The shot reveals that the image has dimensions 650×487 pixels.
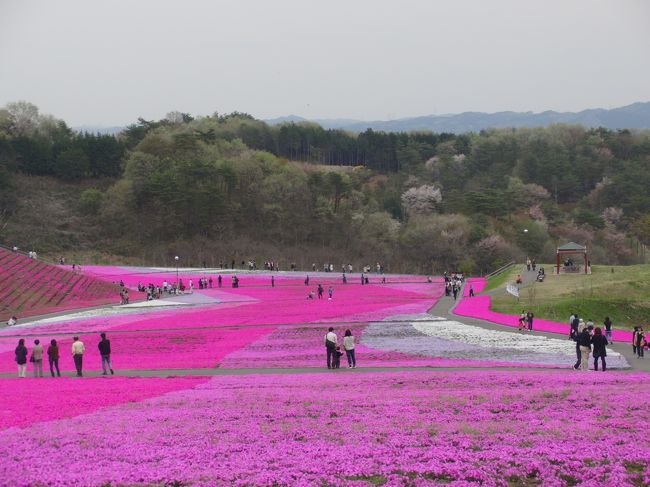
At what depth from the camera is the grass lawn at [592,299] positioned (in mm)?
47469

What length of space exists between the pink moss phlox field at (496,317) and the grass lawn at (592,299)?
1.04 m

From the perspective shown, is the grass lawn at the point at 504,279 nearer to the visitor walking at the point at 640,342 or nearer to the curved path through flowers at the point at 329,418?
the curved path through flowers at the point at 329,418

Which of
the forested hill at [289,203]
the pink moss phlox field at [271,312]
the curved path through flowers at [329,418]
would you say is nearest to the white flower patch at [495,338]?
the curved path through flowers at [329,418]

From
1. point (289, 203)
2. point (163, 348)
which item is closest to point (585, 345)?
point (163, 348)

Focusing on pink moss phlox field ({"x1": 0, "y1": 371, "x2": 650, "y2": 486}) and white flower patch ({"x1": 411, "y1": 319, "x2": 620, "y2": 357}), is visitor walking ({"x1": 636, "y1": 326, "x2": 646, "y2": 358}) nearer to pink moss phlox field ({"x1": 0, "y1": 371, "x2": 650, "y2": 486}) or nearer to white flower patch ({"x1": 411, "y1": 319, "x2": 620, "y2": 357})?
white flower patch ({"x1": 411, "y1": 319, "x2": 620, "y2": 357})

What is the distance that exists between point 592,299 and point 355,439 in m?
39.1

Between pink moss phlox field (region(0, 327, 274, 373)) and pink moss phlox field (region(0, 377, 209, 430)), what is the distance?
14.8 ft

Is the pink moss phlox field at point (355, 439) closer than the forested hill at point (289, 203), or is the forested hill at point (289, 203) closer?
the pink moss phlox field at point (355, 439)

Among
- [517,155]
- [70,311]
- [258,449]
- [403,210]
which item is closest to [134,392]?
[258,449]

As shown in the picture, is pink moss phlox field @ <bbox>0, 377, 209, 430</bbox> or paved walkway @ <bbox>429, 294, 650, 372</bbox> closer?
pink moss phlox field @ <bbox>0, 377, 209, 430</bbox>

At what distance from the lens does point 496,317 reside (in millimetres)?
46906

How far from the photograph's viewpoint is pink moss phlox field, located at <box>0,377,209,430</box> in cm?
1916

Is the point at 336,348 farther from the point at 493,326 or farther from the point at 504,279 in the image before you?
the point at 504,279

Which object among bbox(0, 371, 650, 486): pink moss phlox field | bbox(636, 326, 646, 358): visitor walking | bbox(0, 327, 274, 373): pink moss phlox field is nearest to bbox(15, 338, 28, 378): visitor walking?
bbox(0, 327, 274, 373): pink moss phlox field
